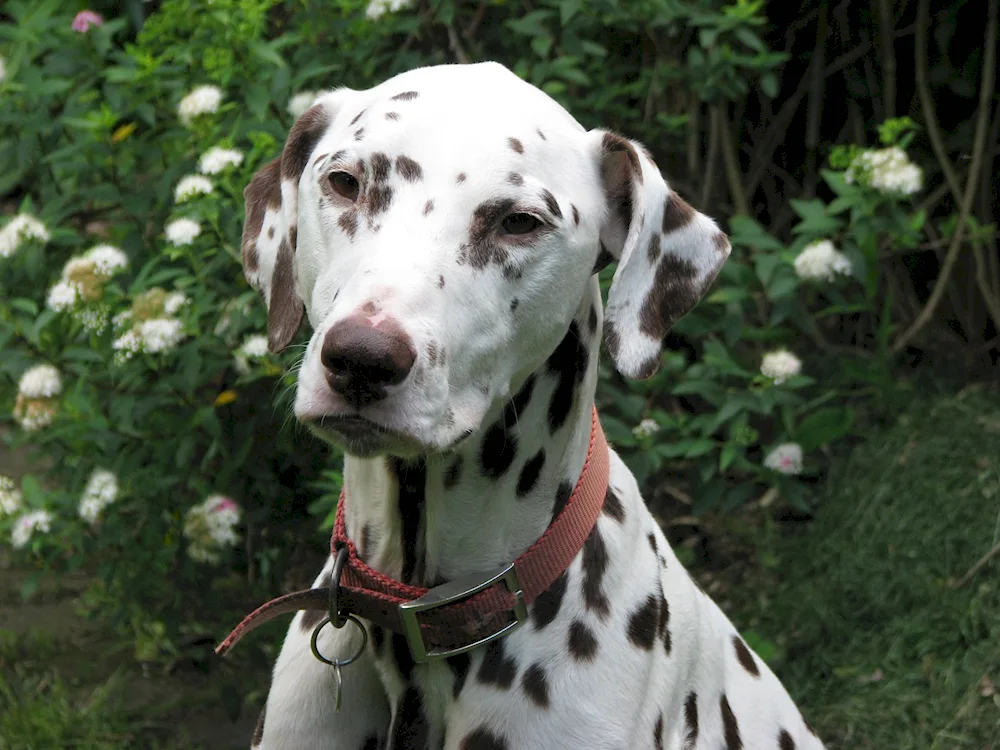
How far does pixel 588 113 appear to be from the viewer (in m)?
4.88

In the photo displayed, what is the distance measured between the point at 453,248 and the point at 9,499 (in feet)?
7.66

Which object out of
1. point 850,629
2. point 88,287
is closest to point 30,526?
point 88,287

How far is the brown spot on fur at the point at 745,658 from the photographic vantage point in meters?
3.12

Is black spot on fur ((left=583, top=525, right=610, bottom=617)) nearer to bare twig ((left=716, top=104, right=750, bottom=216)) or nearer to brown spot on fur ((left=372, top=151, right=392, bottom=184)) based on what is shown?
brown spot on fur ((left=372, top=151, right=392, bottom=184))

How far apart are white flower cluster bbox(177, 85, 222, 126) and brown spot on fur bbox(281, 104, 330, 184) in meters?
1.26

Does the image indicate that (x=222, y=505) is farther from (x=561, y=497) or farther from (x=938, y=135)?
(x=938, y=135)

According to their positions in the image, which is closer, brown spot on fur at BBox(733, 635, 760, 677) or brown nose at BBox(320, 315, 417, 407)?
brown nose at BBox(320, 315, 417, 407)

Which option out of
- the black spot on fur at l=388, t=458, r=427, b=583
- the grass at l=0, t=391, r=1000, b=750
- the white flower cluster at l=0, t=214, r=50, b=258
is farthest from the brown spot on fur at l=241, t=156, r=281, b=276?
the grass at l=0, t=391, r=1000, b=750

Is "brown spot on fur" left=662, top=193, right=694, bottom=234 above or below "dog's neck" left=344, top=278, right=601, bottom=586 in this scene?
above

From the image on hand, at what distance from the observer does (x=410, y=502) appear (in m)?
2.62

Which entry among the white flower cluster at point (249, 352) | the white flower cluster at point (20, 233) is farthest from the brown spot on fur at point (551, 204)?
the white flower cluster at point (20, 233)

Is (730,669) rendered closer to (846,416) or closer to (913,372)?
(846,416)

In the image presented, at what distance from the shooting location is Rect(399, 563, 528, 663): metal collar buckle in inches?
97.1

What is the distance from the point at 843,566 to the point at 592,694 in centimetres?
248
